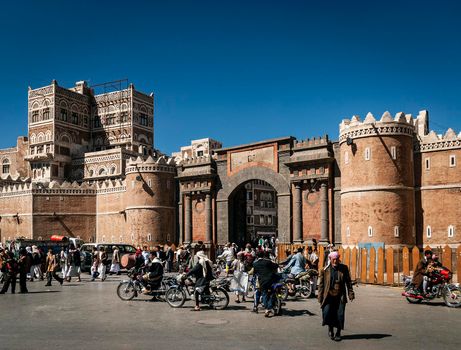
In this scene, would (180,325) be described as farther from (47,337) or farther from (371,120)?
(371,120)

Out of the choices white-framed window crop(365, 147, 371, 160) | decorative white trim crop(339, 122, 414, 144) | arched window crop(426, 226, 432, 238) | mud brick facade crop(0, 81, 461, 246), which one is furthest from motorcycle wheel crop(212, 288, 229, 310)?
arched window crop(426, 226, 432, 238)

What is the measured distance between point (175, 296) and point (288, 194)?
1977cm

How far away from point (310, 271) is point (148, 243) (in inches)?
960

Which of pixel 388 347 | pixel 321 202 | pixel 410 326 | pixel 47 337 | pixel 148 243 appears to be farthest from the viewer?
pixel 148 243

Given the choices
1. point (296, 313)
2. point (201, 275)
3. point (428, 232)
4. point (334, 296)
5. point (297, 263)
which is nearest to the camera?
point (334, 296)

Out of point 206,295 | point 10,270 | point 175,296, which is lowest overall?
Result: point 175,296

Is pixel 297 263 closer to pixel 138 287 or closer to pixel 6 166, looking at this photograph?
pixel 138 287

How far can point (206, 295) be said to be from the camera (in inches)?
578

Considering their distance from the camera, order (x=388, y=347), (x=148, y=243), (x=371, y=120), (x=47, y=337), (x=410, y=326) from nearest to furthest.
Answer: (x=388, y=347), (x=47, y=337), (x=410, y=326), (x=371, y=120), (x=148, y=243)

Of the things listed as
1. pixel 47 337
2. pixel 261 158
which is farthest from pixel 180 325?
pixel 261 158

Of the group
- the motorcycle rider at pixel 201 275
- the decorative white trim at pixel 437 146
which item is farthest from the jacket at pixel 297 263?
the decorative white trim at pixel 437 146

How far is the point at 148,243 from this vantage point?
131 ft

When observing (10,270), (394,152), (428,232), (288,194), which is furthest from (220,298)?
(288,194)

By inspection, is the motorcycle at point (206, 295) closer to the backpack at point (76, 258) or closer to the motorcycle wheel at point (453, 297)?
the motorcycle wheel at point (453, 297)
